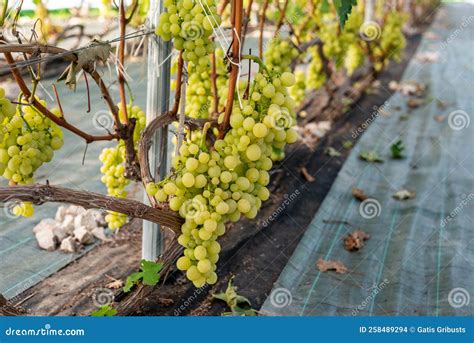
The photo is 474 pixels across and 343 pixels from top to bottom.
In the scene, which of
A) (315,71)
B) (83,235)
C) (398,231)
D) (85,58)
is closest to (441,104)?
(315,71)

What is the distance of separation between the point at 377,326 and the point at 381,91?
197 inches

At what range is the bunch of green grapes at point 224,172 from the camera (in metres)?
1.85

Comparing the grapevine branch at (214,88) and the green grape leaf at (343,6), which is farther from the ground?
the green grape leaf at (343,6)

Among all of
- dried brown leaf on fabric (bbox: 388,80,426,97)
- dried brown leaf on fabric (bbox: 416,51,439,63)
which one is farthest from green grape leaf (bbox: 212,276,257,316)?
dried brown leaf on fabric (bbox: 416,51,439,63)

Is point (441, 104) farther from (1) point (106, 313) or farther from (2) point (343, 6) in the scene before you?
(1) point (106, 313)

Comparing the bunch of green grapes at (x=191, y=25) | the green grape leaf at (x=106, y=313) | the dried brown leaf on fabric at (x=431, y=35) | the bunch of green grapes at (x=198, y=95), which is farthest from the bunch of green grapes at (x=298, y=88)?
the dried brown leaf on fabric at (x=431, y=35)

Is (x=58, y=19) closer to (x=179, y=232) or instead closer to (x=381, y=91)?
(x=381, y=91)

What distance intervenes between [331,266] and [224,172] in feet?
4.48

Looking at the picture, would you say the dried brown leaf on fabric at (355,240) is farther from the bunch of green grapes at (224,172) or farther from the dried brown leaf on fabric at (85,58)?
the dried brown leaf on fabric at (85,58)

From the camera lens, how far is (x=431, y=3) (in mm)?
13867

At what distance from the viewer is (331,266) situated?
3025 millimetres

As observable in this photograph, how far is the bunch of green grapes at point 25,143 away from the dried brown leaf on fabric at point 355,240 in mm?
1766

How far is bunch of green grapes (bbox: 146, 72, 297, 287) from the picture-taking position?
185 cm

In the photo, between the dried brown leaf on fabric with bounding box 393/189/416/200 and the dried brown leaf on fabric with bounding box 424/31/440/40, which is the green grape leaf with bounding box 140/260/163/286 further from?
the dried brown leaf on fabric with bounding box 424/31/440/40
